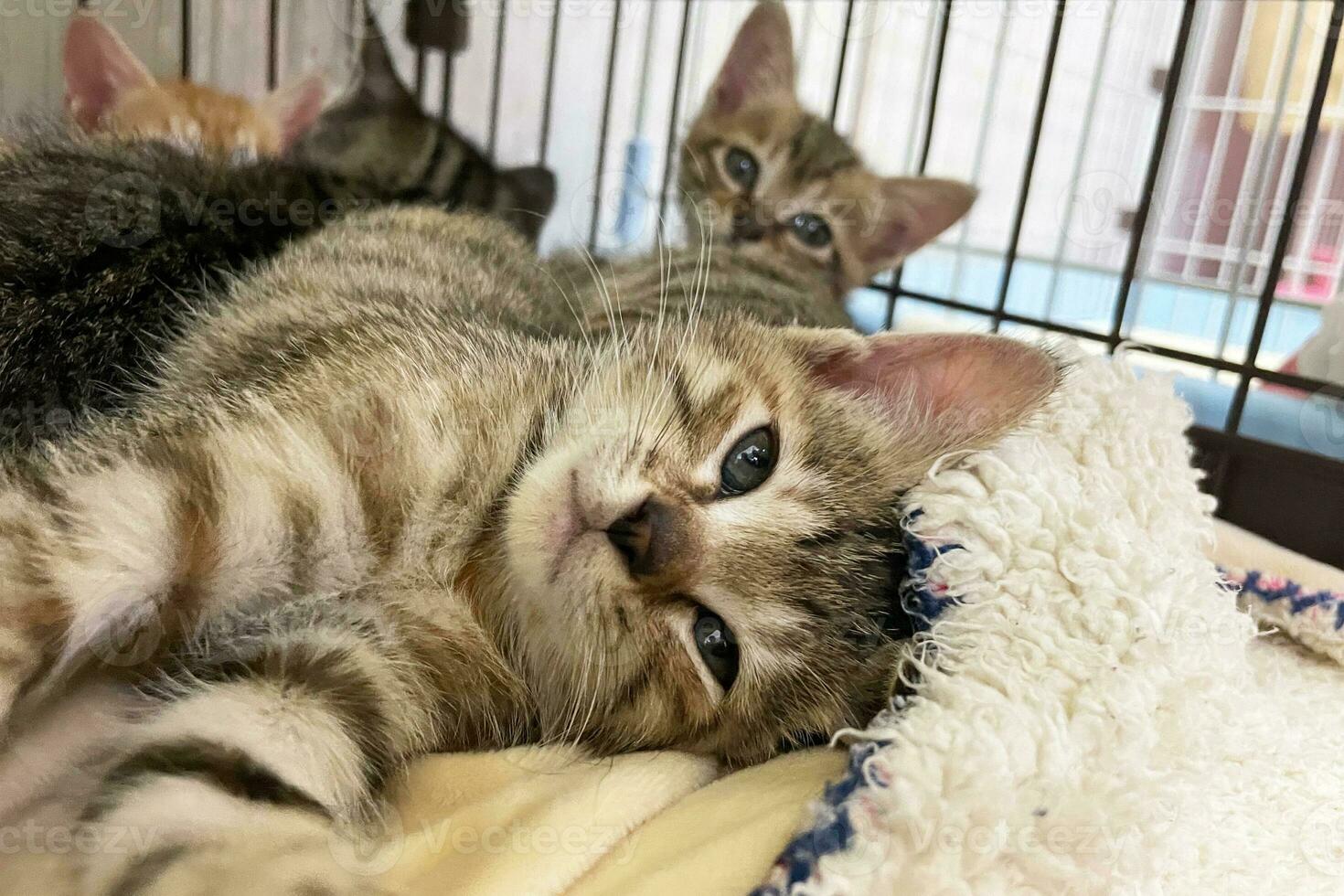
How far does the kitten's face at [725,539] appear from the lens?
0.81 metres

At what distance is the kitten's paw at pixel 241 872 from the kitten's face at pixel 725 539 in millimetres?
255

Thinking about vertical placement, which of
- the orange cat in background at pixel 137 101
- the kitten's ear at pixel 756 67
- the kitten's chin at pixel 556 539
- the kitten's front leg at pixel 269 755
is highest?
the kitten's ear at pixel 756 67

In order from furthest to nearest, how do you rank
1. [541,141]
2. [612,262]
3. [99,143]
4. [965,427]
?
1. [541,141]
2. [612,262]
3. [99,143]
4. [965,427]

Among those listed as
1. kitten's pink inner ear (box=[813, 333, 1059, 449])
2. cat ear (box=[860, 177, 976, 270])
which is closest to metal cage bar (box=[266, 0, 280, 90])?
cat ear (box=[860, 177, 976, 270])

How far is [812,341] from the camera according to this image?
101cm

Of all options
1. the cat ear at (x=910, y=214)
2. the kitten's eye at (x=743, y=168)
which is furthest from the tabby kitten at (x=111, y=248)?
the cat ear at (x=910, y=214)

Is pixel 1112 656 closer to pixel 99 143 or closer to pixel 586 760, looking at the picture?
pixel 586 760

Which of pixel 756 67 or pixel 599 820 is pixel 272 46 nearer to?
pixel 756 67

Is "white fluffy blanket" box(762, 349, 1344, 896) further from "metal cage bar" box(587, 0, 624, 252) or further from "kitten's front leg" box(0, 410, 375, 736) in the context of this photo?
"metal cage bar" box(587, 0, 624, 252)

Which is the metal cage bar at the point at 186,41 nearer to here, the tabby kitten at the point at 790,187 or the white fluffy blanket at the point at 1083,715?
the tabby kitten at the point at 790,187

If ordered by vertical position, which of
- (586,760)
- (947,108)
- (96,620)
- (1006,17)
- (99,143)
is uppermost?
(1006,17)

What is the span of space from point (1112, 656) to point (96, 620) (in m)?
0.78

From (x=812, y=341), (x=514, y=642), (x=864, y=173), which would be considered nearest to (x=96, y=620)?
(x=514, y=642)

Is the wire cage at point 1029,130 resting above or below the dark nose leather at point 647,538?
above
